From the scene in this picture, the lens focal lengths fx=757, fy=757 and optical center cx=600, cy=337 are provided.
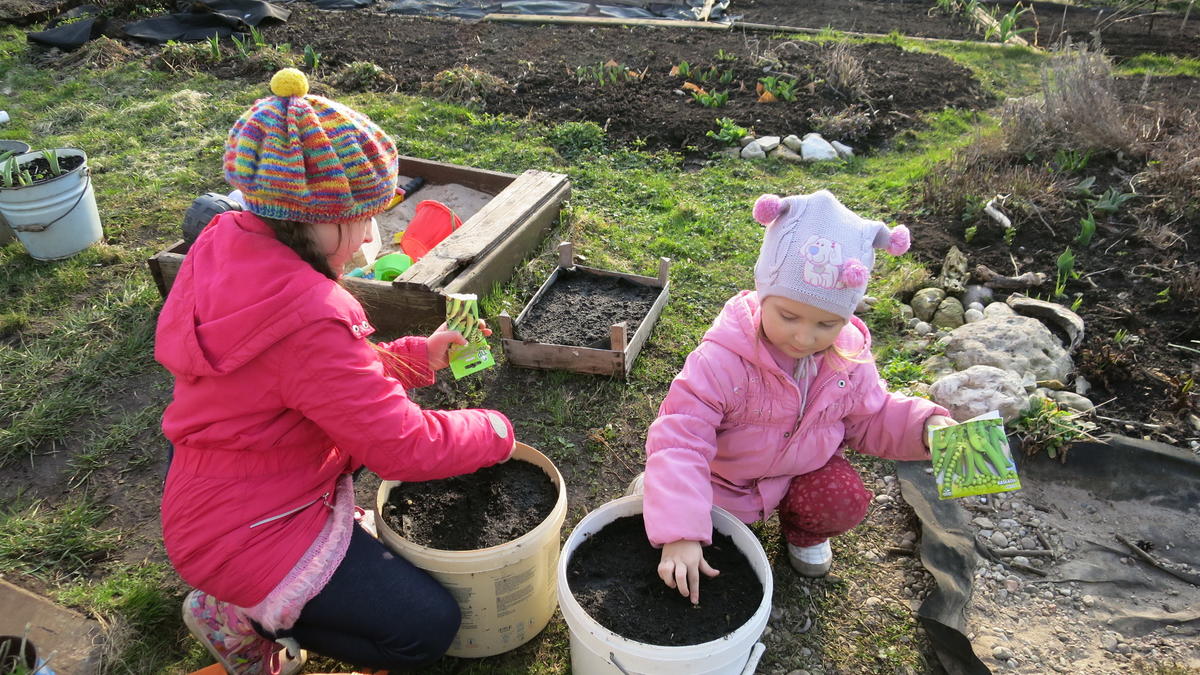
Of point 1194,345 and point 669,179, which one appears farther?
point 669,179

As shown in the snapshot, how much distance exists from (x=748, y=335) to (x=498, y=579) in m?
1.00

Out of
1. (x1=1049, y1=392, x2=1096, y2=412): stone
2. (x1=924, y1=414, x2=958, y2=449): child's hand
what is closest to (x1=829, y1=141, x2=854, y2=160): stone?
(x1=1049, y1=392, x2=1096, y2=412): stone

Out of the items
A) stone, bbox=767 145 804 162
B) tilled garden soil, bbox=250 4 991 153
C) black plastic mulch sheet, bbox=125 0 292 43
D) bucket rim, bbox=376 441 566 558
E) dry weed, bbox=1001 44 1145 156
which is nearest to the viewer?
bucket rim, bbox=376 441 566 558

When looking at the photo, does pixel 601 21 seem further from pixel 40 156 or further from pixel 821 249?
pixel 821 249

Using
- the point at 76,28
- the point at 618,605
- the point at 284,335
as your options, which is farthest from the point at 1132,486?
the point at 76,28

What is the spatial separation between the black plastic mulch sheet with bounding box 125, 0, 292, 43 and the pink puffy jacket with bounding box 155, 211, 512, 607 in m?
7.21

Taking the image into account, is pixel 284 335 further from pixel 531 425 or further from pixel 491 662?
pixel 531 425

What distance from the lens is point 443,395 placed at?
3430mm

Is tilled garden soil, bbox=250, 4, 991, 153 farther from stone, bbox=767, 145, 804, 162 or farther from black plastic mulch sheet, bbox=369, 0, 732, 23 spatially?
black plastic mulch sheet, bbox=369, 0, 732, 23

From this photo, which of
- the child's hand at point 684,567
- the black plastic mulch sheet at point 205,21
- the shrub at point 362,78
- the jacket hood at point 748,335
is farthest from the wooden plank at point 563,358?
the black plastic mulch sheet at point 205,21

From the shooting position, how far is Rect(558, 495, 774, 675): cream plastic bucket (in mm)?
1779

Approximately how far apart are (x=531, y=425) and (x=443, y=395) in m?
0.45

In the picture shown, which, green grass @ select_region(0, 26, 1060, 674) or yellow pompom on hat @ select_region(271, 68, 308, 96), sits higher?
yellow pompom on hat @ select_region(271, 68, 308, 96)

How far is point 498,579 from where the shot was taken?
213cm
